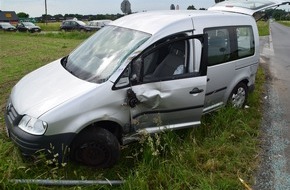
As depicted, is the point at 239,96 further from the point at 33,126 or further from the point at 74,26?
the point at 74,26

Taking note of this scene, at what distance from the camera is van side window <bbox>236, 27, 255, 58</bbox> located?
5.38 meters

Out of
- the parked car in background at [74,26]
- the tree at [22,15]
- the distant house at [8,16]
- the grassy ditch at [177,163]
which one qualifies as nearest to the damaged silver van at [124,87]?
the grassy ditch at [177,163]

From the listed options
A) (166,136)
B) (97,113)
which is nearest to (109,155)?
(97,113)

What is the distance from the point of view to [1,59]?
1248cm

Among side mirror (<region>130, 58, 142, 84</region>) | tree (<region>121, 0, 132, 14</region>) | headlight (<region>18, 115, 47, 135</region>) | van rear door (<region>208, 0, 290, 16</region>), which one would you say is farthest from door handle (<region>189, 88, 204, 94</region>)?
tree (<region>121, 0, 132, 14</region>)

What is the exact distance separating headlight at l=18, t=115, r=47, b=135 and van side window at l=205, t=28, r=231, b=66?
2.62 m

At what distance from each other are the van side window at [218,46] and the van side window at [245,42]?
33cm

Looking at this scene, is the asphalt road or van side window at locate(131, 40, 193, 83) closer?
the asphalt road

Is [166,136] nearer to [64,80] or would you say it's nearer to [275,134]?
[64,80]

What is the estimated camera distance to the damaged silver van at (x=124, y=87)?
→ 136 inches

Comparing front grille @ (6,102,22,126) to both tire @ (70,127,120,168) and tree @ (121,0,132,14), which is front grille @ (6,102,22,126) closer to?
tire @ (70,127,120,168)

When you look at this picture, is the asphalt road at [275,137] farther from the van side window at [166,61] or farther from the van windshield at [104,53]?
the van windshield at [104,53]

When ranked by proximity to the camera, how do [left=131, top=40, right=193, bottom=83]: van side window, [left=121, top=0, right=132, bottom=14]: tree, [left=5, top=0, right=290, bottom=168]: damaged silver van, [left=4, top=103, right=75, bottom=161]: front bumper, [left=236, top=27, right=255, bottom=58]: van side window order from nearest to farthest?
[left=4, top=103, right=75, bottom=161]: front bumper < [left=5, top=0, right=290, bottom=168]: damaged silver van < [left=131, top=40, right=193, bottom=83]: van side window < [left=236, top=27, right=255, bottom=58]: van side window < [left=121, top=0, right=132, bottom=14]: tree

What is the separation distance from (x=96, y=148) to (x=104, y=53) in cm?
135
